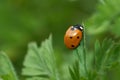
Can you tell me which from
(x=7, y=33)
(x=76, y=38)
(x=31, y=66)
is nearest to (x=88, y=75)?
(x=76, y=38)

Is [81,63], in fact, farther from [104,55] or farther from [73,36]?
[73,36]

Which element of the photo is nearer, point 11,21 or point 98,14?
point 98,14

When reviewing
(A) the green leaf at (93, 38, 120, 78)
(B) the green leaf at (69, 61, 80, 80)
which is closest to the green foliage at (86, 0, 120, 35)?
(A) the green leaf at (93, 38, 120, 78)

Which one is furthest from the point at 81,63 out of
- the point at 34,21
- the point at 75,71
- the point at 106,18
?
the point at 34,21

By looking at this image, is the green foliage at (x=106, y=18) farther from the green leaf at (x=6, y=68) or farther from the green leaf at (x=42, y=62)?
the green leaf at (x=6, y=68)

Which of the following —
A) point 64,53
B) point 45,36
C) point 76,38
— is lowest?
point 76,38

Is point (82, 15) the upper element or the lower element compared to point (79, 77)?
upper

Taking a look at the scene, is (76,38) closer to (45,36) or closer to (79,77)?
(79,77)
